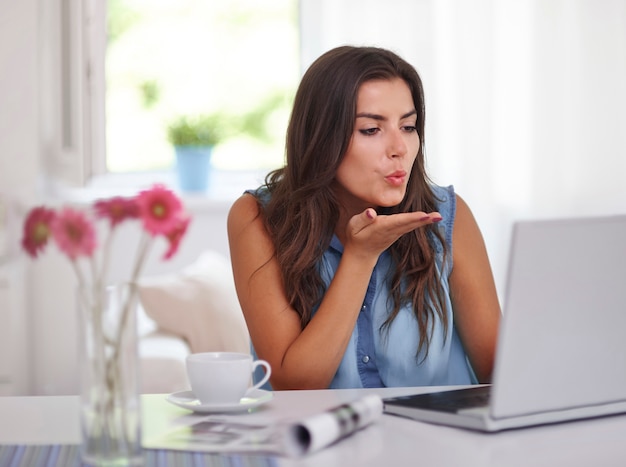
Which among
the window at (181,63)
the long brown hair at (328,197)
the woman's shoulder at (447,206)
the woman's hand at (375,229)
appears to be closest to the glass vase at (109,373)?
the woman's hand at (375,229)

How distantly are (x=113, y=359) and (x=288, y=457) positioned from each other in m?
0.22

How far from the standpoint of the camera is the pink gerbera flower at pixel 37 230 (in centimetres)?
85

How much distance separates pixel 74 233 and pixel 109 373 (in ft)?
0.47

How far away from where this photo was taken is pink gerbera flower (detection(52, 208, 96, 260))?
32.7 inches

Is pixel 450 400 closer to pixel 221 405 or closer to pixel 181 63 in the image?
pixel 221 405

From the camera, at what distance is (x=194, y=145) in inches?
142

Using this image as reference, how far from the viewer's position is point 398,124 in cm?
165

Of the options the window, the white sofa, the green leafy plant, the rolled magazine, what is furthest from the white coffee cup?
the window

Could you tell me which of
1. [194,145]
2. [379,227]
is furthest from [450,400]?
[194,145]

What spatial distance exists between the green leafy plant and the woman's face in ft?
6.56

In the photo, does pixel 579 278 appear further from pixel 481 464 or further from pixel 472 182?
pixel 472 182

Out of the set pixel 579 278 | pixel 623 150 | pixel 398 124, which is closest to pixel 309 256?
pixel 398 124

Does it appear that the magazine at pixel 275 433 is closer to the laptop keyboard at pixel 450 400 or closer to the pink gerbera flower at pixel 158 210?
the laptop keyboard at pixel 450 400

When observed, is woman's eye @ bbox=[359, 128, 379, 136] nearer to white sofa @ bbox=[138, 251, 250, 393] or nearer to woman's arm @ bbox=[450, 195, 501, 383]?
woman's arm @ bbox=[450, 195, 501, 383]
